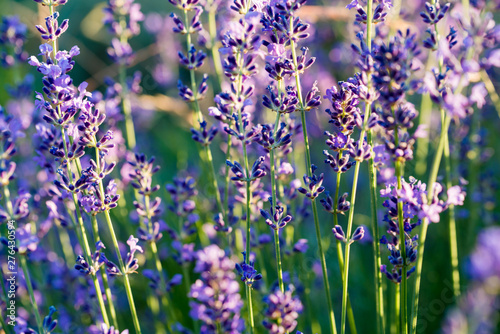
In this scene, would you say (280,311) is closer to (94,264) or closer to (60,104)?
(94,264)

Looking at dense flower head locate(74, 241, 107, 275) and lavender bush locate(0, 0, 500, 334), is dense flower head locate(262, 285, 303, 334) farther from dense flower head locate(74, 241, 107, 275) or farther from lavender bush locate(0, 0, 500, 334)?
dense flower head locate(74, 241, 107, 275)

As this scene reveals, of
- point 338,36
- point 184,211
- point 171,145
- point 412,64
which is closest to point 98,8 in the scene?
point 171,145

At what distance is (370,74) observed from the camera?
1497 millimetres

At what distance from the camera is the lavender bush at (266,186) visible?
1.46 metres

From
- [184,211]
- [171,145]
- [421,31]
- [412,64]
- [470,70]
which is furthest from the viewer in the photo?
[171,145]

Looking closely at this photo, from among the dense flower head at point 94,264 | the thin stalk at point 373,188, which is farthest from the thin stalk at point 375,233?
the dense flower head at point 94,264

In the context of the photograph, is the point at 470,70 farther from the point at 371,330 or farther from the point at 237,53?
the point at 371,330

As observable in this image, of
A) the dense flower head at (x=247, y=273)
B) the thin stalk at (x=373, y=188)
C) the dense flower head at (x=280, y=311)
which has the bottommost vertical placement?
the dense flower head at (x=280, y=311)

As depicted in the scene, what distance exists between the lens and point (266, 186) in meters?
3.72

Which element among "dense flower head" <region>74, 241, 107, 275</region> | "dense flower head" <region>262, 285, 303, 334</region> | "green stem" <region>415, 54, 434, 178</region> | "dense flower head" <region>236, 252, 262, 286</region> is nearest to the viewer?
"dense flower head" <region>262, 285, 303, 334</region>

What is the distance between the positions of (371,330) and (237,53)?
2039 millimetres

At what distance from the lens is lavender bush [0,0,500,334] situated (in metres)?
1.46

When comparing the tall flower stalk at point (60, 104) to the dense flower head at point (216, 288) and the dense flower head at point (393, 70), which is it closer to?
the dense flower head at point (216, 288)

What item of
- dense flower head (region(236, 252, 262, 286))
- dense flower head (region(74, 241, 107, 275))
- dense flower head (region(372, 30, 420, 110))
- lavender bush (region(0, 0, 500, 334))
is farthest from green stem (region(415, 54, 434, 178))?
dense flower head (region(74, 241, 107, 275))
